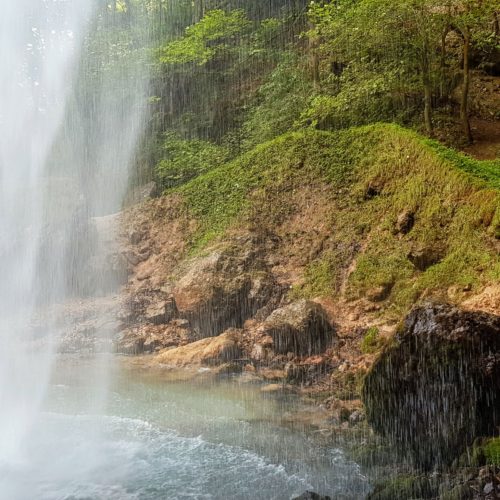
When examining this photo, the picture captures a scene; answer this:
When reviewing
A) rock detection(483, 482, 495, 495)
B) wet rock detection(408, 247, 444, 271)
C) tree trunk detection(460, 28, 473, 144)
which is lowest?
rock detection(483, 482, 495, 495)

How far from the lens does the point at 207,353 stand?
13555 millimetres

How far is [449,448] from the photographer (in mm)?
7262

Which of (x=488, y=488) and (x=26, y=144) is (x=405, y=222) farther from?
(x=26, y=144)

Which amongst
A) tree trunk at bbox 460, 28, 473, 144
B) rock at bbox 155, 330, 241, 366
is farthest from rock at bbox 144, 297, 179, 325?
tree trunk at bbox 460, 28, 473, 144

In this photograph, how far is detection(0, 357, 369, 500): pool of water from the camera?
7598 millimetres

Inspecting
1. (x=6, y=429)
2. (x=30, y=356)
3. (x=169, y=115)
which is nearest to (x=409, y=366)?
(x=6, y=429)

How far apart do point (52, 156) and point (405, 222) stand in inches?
866

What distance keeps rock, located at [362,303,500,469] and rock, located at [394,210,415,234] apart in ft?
22.6

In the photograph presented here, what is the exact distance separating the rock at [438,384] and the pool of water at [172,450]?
37.3 inches

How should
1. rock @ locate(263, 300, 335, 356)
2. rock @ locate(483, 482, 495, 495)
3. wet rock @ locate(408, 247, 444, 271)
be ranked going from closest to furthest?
rock @ locate(483, 482, 495, 495) < rock @ locate(263, 300, 335, 356) < wet rock @ locate(408, 247, 444, 271)

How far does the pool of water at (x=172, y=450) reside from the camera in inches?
299

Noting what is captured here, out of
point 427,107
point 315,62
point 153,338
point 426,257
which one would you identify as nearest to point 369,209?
point 426,257

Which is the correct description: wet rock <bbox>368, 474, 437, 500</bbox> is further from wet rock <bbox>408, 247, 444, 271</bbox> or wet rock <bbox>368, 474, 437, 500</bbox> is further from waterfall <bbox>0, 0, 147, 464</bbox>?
waterfall <bbox>0, 0, 147, 464</bbox>

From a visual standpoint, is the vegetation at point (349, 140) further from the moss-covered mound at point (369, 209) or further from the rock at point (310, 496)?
the rock at point (310, 496)
